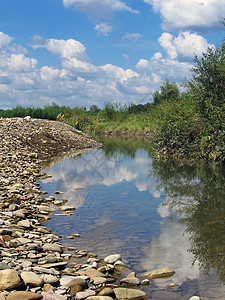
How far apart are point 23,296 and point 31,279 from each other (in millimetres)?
322

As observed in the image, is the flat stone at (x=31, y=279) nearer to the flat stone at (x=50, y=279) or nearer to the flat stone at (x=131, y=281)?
the flat stone at (x=50, y=279)

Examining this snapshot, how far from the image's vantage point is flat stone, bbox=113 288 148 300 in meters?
3.69

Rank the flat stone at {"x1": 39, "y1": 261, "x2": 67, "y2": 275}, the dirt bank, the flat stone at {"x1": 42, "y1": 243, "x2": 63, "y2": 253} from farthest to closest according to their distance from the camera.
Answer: the dirt bank < the flat stone at {"x1": 42, "y1": 243, "x2": 63, "y2": 253} < the flat stone at {"x1": 39, "y1": 261, "x2": 67, "y2": 275}

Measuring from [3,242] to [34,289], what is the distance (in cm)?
141

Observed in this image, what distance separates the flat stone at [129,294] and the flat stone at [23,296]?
823mm

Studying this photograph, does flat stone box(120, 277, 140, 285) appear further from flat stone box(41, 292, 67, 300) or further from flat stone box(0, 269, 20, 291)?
flat stone box(0, 269, 20, 291)

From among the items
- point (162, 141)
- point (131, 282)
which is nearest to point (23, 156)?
point (162, 141)

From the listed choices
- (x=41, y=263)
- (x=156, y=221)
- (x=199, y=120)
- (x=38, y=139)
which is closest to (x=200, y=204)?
(x=156, y=221)

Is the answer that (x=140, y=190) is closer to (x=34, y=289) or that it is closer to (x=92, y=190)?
(x=92, y=190)

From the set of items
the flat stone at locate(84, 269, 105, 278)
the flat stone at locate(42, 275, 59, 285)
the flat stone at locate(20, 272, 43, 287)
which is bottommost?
the flat stone at locate(84, 269, 105, 278)

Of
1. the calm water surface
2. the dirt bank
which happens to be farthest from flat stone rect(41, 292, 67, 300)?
the dirt bank

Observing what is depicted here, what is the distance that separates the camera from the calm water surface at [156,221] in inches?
173

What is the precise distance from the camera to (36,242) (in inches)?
201

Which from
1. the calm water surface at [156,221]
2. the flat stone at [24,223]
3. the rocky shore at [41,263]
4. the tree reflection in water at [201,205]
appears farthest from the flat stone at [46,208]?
the tree reflection in water at [201,205]
